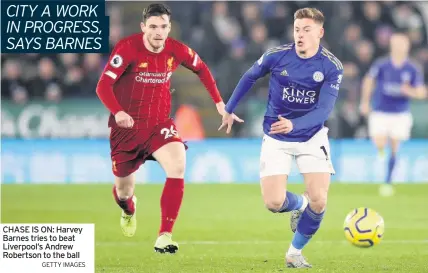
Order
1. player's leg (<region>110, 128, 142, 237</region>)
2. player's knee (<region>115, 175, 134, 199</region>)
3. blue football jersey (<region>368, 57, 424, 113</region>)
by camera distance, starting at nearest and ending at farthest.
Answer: player's leg (<region>110, 128, 142, 237</region>)
player's knee (<region>115, 175, 134, 199</region>)
blue football jersey (<region>368, 57, 424, 113</region>)

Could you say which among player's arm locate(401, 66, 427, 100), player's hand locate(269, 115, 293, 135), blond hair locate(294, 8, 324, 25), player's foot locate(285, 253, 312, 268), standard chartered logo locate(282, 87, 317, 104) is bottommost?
player's foot locate(285, 253, 312, 268)

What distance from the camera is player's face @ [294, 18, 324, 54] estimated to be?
8.44 metres

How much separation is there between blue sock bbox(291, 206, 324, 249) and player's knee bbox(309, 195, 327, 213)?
4cm

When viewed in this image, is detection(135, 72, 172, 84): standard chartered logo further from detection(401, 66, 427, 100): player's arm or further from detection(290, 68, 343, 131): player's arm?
detection(401, 66, 427, 100): player's arm

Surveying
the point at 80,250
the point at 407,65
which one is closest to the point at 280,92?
the point at 80,250

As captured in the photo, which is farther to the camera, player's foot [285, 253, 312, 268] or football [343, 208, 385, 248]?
football [343, 208, 385, 248]

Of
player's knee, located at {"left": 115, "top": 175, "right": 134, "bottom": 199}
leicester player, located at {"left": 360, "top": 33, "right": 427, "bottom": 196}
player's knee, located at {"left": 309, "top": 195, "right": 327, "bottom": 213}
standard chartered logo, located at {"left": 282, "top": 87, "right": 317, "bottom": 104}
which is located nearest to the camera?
player's knee, located at {"left": 309, "top": 195, "right": 327, "bottom": 213}

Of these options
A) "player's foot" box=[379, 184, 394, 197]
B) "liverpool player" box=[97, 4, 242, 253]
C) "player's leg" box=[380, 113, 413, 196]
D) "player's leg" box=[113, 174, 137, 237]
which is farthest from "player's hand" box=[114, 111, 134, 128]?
"player's leg" box=[380, 113, 413, 196]

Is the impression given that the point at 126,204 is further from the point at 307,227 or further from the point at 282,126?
the point at 282,126

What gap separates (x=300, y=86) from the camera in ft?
28.2

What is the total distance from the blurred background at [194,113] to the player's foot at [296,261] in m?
9.58

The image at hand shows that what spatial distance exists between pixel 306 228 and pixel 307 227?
0.04ft

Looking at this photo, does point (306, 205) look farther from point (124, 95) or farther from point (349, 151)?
point (349, 151)

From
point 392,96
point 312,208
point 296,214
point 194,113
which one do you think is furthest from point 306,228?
point 194,113
